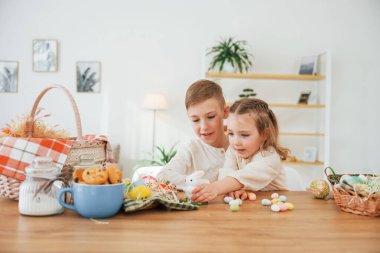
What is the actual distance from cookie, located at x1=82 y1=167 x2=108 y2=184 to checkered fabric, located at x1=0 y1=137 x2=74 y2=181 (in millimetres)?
207

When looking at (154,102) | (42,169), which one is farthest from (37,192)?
(154,102)

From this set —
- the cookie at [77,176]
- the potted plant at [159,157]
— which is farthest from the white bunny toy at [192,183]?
the potted plant at [159,157]

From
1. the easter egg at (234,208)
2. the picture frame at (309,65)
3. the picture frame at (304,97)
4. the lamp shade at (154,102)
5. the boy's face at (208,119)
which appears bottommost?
the easter egg at (234,208)

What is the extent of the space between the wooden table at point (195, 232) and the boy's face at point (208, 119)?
2.51 ft

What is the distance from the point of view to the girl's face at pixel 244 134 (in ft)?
4.72

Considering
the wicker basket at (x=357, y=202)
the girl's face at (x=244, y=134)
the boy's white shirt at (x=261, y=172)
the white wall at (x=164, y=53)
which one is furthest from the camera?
the white wall at (x=164, y=53)

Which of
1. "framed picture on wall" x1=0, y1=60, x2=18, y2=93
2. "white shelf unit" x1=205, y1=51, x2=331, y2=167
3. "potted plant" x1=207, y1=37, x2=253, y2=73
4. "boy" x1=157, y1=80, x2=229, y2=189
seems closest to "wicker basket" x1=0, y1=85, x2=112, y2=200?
"boy" x1=157, y1=80, x2=229, y2=189

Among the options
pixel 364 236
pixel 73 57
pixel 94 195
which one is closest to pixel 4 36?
pixel 73 57

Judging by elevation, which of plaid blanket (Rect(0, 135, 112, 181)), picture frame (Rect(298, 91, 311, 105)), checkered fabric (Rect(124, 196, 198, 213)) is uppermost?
picture frame (Rect(298, 91, 311, 105))

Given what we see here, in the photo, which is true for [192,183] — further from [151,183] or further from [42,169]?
[42,169]

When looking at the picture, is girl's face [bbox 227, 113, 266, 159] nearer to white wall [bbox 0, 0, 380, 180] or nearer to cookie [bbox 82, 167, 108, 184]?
cookie [bbox 82, 167, 108, 184]

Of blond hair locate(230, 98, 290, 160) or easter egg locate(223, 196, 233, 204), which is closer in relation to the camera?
easter egg locate(223, 196, 233, 204)

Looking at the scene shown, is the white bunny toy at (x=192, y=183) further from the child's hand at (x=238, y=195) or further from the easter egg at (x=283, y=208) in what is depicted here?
the easter egg at (x=283, y=208)

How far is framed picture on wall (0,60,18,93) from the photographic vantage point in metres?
4.91
